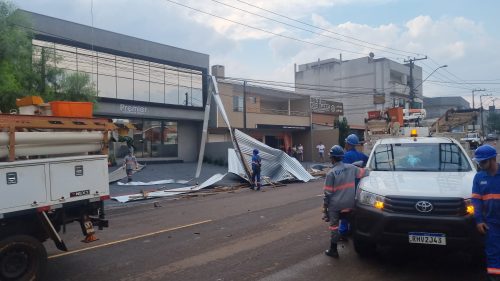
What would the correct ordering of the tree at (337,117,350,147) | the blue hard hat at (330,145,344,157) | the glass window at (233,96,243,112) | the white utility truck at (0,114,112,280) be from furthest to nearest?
the tree at (337,117,350,147) → the glass window at (233,96,243,112) → the blue hard hat at (330,145,344,157) → the white utility truck at (0,114,112,280)

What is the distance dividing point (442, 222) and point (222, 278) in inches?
112

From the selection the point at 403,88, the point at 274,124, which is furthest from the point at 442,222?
the point at 403,88

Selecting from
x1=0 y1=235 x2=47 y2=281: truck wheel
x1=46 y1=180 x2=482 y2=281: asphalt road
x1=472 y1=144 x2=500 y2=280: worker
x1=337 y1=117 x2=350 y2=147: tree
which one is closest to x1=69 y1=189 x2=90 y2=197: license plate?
x1=0 y1=235 x2=47 y2=281: truck wheel

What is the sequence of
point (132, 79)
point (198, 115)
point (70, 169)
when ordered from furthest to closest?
point (198, 115), point (132, 79), point (70, 169)

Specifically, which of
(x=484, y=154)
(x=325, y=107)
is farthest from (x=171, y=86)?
(x=484, y=154)

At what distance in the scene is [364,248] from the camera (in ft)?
21.5

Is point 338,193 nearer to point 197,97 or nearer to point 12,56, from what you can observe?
point 12,56

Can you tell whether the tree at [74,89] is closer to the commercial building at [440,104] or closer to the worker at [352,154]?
the worker at [352,154]

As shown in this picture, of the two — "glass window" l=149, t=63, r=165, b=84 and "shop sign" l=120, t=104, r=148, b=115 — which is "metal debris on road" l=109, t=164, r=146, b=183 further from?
"glass window" l=149, t=63, r=165, b=84

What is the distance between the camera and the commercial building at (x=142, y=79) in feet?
83.8

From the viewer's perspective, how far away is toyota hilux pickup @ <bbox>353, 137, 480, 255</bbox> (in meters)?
5.37

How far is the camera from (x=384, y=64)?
208 feet

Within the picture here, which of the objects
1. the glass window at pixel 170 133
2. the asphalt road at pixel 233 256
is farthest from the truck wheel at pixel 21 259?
the glass window at pixel 170 133

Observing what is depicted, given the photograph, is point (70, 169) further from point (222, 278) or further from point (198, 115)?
point (198, 115)
